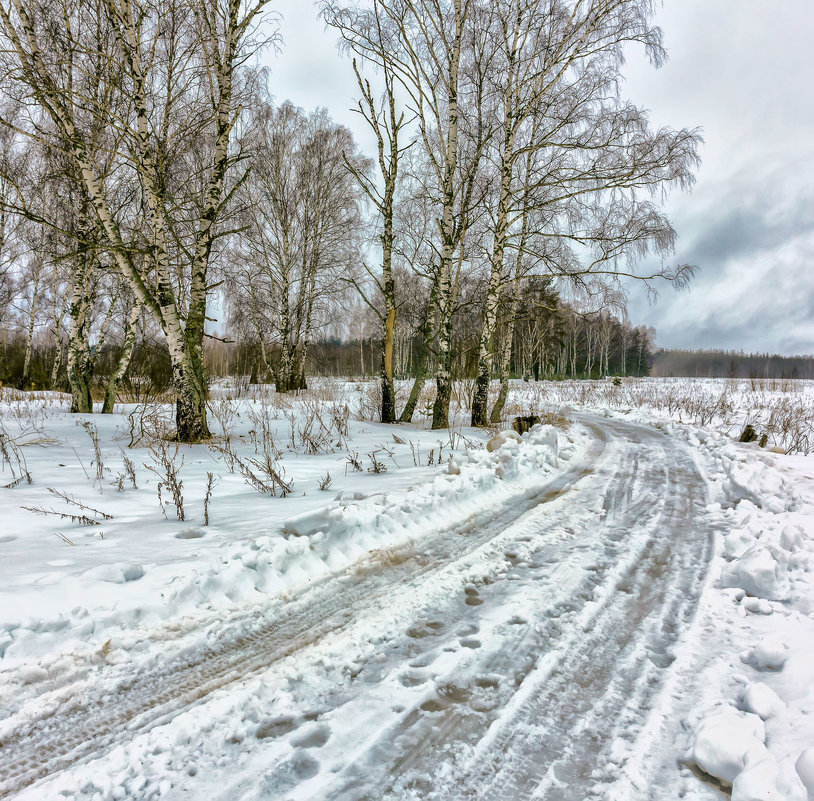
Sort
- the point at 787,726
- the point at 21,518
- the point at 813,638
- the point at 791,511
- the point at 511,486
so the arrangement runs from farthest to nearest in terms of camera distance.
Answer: the point at 511,486, the point at 791,511, the point at 21,518, the point at 813,638, the point at 787,726

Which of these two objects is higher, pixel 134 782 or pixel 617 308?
pixel 617 308

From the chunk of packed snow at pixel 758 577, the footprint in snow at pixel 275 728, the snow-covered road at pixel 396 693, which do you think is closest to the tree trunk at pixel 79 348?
the snow-covered road at pixel 396 693

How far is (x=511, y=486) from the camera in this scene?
15.0 feet

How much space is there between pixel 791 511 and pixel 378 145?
8.42m

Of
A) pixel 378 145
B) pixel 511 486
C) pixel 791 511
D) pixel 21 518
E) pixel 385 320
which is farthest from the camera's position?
pixel 385 320

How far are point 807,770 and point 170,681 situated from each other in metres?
2.09

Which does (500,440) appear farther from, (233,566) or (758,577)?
(233,566)

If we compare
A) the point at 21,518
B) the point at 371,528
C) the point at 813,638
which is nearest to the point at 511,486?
the point at 371,528

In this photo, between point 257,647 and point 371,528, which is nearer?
point 257,647

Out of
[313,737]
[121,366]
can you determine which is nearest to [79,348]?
[121,366]

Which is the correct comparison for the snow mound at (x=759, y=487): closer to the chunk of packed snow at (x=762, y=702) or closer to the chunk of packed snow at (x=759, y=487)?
the chunk of packed snow at (x=759, y=487)

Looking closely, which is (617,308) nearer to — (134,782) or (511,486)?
(511,486)

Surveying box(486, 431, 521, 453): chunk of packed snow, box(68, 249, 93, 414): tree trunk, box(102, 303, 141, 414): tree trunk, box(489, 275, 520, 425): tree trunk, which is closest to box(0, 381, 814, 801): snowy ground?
box(486, 431, 521, 453): chunk of packed snow

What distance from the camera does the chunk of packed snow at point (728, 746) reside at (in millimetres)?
1257
